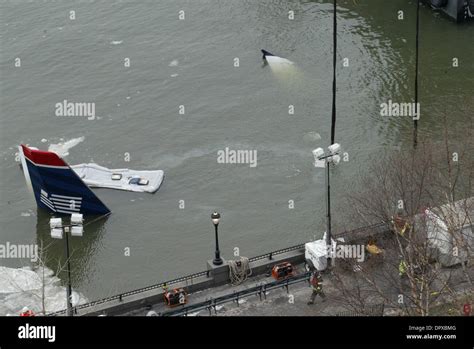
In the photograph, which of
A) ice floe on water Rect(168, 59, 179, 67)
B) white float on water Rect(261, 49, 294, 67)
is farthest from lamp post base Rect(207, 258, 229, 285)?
ice floe on water Rect(168, 59, 179, 67)

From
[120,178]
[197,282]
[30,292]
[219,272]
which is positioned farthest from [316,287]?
[120,178]

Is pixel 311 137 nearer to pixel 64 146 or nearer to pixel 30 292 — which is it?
pixel 64 146

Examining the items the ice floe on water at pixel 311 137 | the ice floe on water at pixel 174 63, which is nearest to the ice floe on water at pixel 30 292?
the ice floe on water at pixel 311 137

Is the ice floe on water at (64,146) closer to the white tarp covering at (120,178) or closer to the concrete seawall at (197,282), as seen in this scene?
the white tarp covering at (120,178)

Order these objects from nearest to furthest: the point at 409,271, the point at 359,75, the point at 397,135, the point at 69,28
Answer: the point at 409,271 → the point at 397,135 → the point at 359,75 → the point at 69,28

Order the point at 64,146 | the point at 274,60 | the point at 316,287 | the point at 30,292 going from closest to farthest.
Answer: the point at 316,287 → the point at 30,292 → the point at 64,146 → the point at 274,60

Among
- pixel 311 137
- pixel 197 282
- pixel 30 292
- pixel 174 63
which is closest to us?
pixel 197 282

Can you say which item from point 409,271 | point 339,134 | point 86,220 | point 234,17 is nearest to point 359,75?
point 339,134

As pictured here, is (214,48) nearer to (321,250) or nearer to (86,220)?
(86,220)
